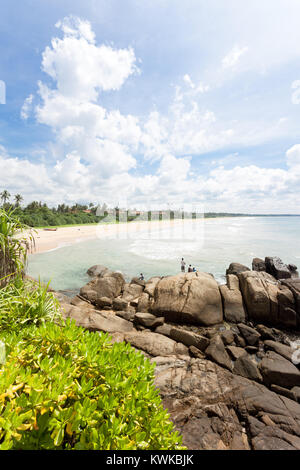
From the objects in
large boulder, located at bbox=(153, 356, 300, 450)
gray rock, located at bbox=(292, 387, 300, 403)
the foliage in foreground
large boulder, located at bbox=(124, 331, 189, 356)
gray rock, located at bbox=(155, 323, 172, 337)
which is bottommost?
gray rock, located at bbox=(292, 387, 300, 403)

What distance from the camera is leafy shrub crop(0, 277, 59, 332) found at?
12.9ft

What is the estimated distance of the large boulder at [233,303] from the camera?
10148mm

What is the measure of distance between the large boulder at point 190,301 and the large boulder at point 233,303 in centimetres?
39

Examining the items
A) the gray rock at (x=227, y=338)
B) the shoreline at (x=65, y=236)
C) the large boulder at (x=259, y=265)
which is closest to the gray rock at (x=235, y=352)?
the gray rock at (x=227, y=338)

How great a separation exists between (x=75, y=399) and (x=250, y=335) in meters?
8.73

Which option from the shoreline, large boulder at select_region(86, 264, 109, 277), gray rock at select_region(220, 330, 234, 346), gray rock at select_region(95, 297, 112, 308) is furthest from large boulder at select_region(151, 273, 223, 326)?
large boulder at select_region(86, 264, 109, 277)

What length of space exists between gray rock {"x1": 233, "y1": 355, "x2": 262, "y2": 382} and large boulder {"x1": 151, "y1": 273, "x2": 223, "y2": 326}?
319cm

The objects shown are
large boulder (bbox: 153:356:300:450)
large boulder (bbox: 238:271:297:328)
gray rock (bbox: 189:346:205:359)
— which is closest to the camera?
large boulder (bbox: 153:356:300:450)

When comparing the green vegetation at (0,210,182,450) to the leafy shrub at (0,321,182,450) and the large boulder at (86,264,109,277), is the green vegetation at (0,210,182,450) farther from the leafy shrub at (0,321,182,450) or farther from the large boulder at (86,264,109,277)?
the large boulder at (86,264,109,277)

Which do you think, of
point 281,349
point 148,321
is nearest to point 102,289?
point 148,321

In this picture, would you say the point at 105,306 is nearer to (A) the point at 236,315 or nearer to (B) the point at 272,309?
(A) the point at 236,315

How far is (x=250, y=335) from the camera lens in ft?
27.9

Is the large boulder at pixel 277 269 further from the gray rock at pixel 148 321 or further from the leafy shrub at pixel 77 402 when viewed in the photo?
the leafy shrub at pixel 77 402

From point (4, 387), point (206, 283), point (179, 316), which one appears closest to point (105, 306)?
point (179, 316)
